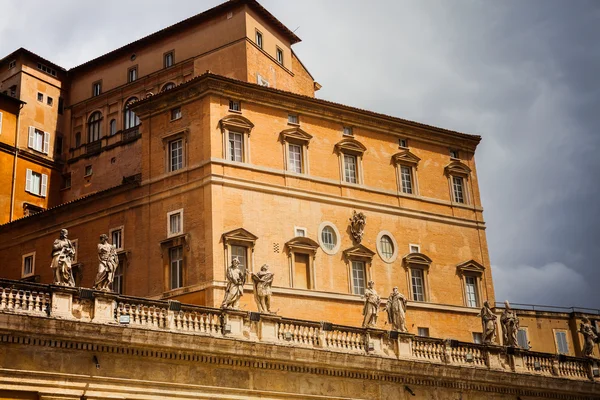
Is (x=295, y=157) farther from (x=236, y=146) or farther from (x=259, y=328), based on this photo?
(x=259, y=328)

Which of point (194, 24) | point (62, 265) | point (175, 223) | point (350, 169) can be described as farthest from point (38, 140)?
point (62, 265)

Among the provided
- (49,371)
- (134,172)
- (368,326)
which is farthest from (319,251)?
(49,371)

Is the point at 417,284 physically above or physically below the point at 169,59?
below

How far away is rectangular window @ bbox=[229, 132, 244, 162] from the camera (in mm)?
40656

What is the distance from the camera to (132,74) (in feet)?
184

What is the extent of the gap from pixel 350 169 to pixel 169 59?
639 inches

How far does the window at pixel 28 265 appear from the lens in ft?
146

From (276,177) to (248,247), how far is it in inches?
156

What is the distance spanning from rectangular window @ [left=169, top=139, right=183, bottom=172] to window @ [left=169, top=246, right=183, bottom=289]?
392cm

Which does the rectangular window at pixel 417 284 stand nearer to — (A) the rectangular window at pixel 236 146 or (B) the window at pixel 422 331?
(B) the window at pixel 422 331

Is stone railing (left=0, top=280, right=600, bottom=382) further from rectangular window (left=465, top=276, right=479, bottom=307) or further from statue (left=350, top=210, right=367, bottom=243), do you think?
statue (left=350, top=210, right=367, bottom=243)

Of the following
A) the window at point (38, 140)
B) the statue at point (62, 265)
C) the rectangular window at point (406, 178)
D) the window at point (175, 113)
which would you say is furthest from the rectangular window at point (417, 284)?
the window at point (38, 140)

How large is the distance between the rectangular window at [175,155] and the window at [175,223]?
2214 mm

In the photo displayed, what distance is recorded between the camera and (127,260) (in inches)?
1601
